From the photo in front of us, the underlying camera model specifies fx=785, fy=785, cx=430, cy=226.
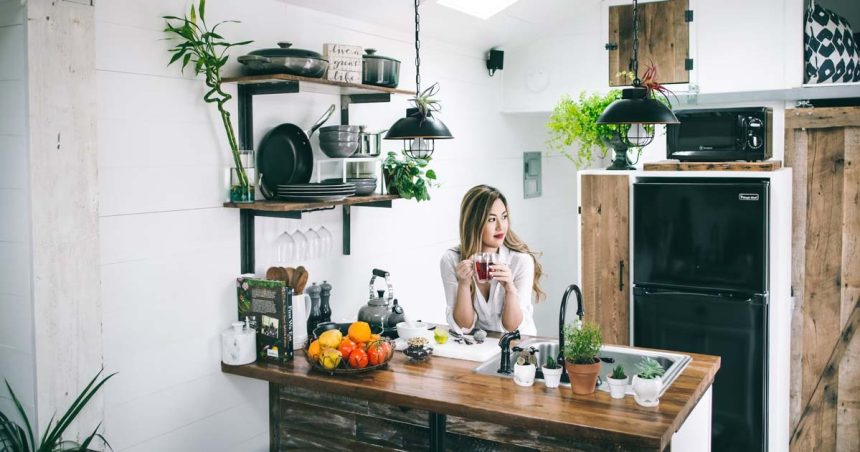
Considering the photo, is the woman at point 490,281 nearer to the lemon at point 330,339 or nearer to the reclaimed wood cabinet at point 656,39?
the lemon at point 330,339

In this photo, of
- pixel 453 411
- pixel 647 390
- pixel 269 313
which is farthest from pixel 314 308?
pixel 647 390

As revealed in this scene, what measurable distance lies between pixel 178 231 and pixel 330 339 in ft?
2.35

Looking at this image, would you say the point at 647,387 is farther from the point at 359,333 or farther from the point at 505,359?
the point at 359,333

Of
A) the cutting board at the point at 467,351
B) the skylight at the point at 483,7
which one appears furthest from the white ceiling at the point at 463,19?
the cutting board at the point at 467,351

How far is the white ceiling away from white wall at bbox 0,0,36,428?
4.22 feet

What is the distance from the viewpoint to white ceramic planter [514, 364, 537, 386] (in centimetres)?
285

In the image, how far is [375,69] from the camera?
3557 millimetres

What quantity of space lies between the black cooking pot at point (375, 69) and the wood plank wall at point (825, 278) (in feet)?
7.38

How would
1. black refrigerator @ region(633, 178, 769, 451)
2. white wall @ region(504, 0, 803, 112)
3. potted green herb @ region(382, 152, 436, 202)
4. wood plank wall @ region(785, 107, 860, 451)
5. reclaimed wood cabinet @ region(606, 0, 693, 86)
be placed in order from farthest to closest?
reclaimed wood cabinet @ region(606, 0, 693, 86)
white wall @ region(504, 0, 803, 112)
wood plank wall @ region(785, 107, 860, 451)
black refrigerator @ region(633, 178, 769, 451)
potted green herb @ region(382, 152, 436, 202)

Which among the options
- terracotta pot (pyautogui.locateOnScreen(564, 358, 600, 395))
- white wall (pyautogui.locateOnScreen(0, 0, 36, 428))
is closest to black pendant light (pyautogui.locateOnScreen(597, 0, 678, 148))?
terracotta pot (pyautogui.locateOnScreen(564, 358, 600, 395))

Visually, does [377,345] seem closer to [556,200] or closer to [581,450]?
[581,450]

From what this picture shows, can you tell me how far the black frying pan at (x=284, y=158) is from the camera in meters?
3.39

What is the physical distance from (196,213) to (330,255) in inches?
34.5

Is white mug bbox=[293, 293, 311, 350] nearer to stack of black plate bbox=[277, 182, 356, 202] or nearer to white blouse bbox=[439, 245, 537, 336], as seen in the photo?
stack of black plate bbox=[277, 182, 356, 202]
